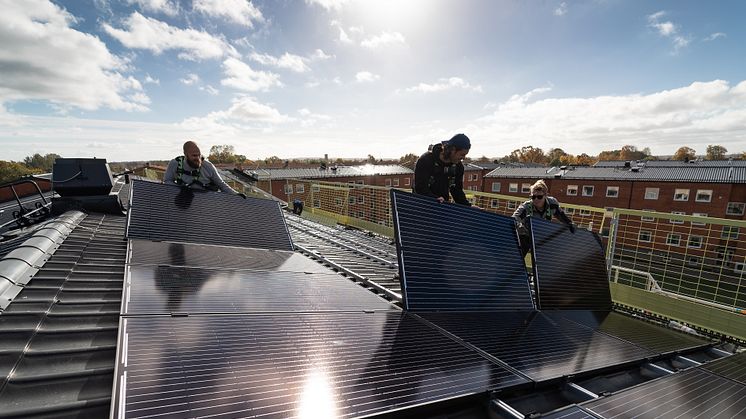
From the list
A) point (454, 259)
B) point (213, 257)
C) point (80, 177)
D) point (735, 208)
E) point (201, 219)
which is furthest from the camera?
point (735, 208)

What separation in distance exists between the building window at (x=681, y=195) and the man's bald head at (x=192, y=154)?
165 feet

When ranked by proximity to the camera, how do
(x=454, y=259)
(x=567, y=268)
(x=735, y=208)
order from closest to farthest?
(x=454, y=259) → (x=567, y=268) → (x=735, y=208)

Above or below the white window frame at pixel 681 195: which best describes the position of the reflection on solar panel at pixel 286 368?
above

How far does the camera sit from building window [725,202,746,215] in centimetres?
3469

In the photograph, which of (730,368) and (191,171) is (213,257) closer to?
(191,171)

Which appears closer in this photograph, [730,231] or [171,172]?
[730,231]

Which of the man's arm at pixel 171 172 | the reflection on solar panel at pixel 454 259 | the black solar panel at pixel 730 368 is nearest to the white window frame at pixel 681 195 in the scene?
the black solar panel at pixel 730 368

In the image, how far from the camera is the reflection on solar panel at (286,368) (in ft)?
4.94

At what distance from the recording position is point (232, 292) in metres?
3.00

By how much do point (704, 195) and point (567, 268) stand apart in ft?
155

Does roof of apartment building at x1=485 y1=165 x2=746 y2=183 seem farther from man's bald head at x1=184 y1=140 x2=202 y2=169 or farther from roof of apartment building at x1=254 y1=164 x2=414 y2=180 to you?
man's bald head at x1=184 y1=140 x2=202 y2=169

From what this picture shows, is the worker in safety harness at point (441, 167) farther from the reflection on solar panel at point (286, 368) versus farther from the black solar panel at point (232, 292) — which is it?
the reflection on solar panel at point (286, 368)

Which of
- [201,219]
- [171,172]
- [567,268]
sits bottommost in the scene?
[567,268]

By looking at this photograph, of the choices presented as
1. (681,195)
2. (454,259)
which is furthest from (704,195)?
(454,259)
